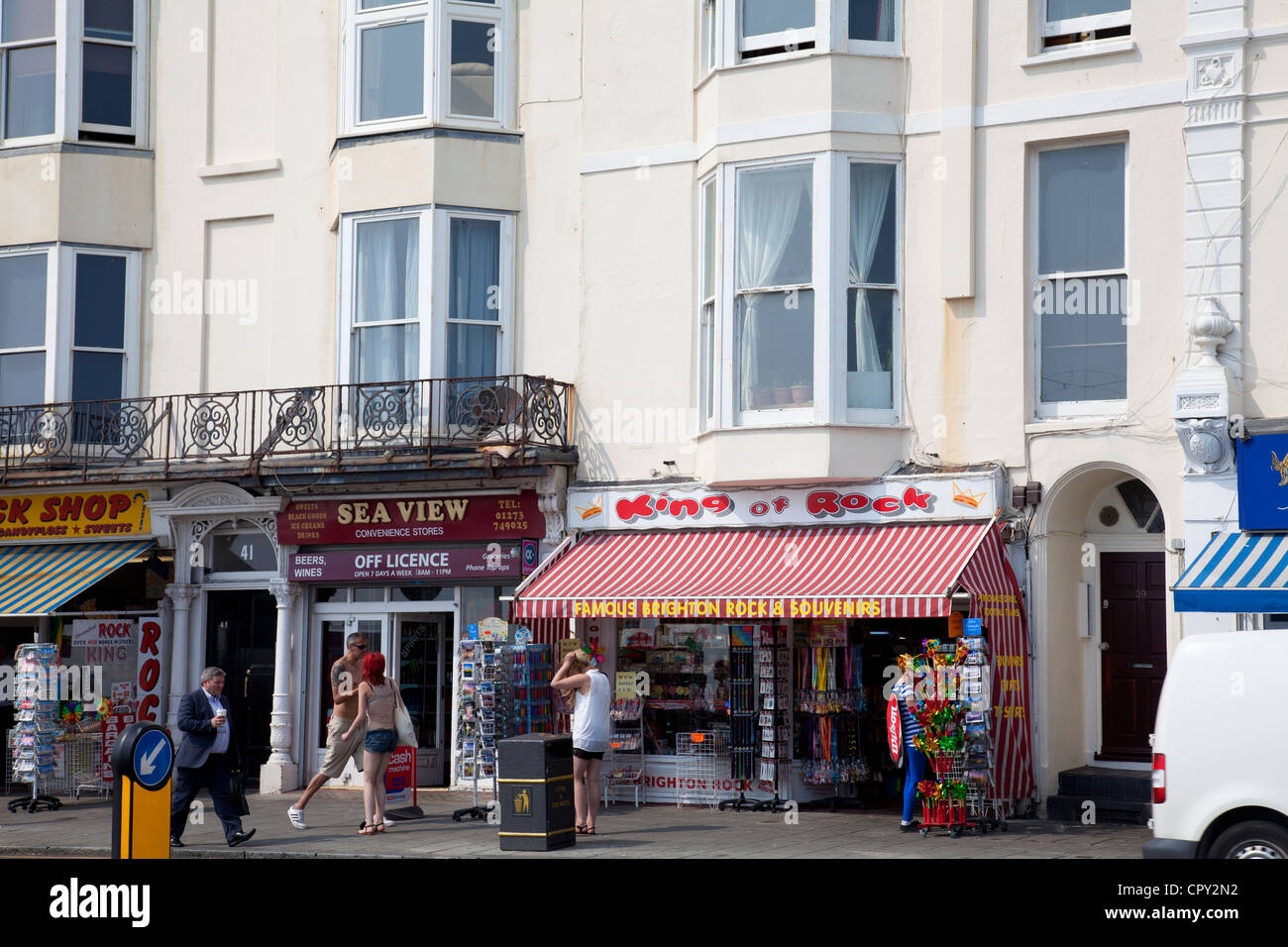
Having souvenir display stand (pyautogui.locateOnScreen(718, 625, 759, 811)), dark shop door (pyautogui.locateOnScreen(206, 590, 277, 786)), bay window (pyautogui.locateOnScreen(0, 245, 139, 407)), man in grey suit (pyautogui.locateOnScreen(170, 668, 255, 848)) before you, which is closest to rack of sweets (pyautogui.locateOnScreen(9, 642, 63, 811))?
dark shop door (pyautogui.locateOnScreen(206, 590, 277, 786))

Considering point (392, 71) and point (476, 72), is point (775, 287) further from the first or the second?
point (392, 71)

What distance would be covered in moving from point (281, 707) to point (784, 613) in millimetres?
7193

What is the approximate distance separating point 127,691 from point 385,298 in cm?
605

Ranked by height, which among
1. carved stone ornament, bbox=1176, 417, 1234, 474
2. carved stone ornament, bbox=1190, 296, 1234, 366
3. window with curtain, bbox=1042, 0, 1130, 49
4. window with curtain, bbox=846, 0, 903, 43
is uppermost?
window with curtain, bbox=846, 0, 903, 43

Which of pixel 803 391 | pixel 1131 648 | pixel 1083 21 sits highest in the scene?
pixel 1083 21

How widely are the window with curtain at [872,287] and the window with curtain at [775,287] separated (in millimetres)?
458

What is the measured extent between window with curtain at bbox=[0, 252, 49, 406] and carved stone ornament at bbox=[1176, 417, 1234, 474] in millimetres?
14439

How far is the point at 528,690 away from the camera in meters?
17.0

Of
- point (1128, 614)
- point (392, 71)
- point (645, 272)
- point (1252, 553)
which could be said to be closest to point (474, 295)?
point (645, 272)

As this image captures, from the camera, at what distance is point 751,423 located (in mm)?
17141

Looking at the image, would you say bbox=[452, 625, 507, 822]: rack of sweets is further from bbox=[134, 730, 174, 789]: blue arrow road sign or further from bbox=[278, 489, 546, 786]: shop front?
bbox=[134, 730, 174, 789]: blue arrow road sign

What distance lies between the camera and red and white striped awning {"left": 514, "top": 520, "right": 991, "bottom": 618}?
15523 millimetres

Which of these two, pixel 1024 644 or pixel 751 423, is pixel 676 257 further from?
pixel 1024 644

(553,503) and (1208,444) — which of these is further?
(553,503)
